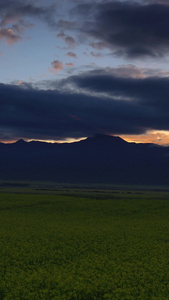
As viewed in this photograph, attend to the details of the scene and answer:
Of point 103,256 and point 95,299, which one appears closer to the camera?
point 95,299

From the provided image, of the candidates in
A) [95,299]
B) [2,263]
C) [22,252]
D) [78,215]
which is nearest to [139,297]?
[95,299]

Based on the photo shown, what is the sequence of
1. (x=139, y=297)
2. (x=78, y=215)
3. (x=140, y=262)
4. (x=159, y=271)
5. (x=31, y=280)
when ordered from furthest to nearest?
(x=78, y=215) → (x=140, y=262) → (x=159, y=271) → (x=31, y=280) → (x=139, y=297)

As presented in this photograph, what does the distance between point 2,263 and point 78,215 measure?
33921 millimetres

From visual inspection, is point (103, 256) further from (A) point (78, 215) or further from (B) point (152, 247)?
(A) point (78, 215)

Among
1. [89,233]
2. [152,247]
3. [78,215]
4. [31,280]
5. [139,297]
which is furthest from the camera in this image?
[78,215]

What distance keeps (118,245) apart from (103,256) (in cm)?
450

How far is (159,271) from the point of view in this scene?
2344cm

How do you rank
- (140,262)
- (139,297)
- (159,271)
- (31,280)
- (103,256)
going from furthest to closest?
(103,256) → (140,262) → (159,271) → (31,280) → (139,297)

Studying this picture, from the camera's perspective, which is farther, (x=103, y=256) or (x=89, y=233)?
(x=89, y=233)

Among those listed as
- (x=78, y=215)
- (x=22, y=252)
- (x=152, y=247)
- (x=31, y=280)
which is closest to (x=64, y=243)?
(x=22, y=252)

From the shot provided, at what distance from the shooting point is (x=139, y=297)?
738 inches

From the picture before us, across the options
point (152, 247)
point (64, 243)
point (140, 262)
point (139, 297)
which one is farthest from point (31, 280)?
point (152, 247)

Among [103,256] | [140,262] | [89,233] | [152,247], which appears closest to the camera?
[140,262]

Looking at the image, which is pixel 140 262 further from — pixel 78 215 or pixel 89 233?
pixel 78 215
